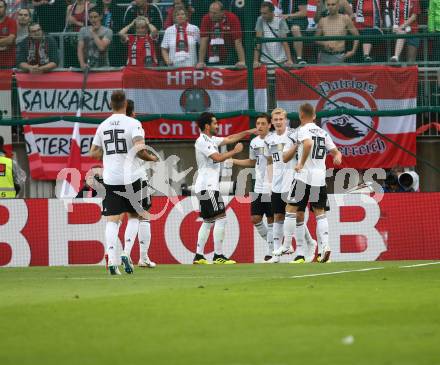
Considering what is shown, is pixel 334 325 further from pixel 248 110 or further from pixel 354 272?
pixel 248 110

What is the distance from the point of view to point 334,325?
321 inches

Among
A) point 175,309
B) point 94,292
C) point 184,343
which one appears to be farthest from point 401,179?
point 184,343

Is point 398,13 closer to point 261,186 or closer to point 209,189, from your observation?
point 261,186

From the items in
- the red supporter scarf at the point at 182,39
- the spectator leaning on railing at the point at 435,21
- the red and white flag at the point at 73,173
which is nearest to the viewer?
the spectator leaning on railing at the point at 435,21

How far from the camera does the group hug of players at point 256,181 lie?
14039 millimetres

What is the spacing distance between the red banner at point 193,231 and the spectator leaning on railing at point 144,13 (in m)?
3.16

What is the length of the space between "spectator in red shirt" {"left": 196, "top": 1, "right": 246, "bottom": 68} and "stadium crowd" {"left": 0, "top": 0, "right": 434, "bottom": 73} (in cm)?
2

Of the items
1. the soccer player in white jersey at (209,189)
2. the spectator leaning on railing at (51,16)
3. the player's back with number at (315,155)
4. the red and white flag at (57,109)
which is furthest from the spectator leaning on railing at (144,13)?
the player's back with number at (315,155)

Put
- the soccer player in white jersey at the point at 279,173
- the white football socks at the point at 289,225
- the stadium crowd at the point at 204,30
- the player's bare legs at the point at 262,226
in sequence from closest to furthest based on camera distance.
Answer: the white football socks at the point at 289,225
the soccer player in white jersey at the point at 279,173
the player's bare legs at the point at 262,226
the stadium crowd at the point at 204,30

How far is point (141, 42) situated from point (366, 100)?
3.99 metres

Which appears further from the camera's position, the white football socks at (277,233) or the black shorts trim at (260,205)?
the black shorts trim at (260,205)

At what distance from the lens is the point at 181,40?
65.5 ft

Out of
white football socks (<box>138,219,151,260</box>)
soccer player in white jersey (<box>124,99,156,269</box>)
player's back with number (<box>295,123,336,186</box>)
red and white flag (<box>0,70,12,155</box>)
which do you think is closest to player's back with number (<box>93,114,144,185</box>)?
soccer player in white jersey (<box>124,99,156,269</box>)

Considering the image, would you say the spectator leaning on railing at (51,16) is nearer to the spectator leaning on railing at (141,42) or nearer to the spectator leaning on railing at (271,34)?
the spectator leaning on railing at (141,42)
